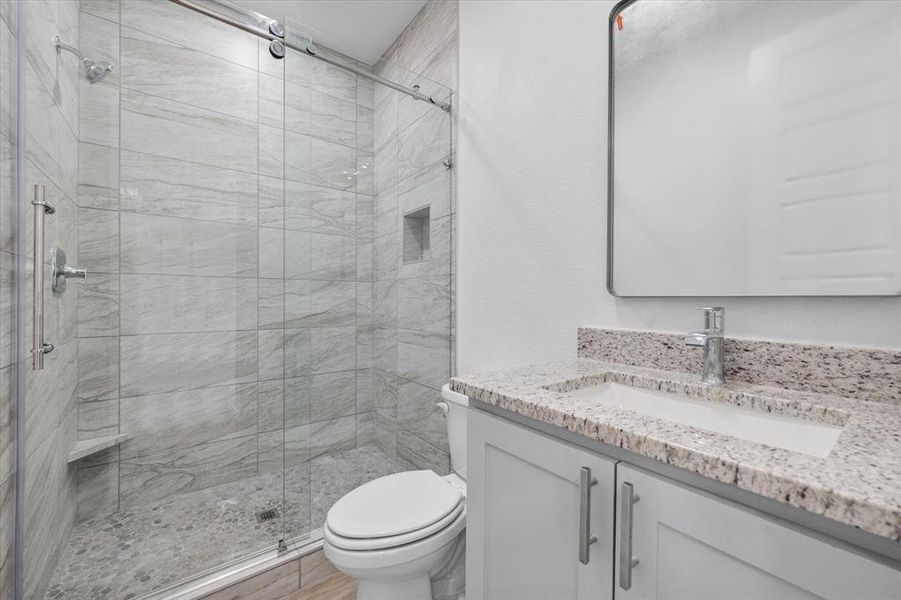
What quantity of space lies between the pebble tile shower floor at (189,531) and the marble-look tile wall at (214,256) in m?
0.07

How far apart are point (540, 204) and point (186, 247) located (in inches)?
69.8

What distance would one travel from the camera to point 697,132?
1075 mm

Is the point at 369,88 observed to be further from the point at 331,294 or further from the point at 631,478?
the point at 631,478

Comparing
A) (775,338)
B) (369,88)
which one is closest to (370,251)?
(369,88)

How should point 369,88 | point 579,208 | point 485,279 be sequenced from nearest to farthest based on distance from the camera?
1. point 579,208
2. point 485,279
3. point 369,88

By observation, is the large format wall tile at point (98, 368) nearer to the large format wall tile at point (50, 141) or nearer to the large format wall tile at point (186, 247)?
the large format wall tile at point (186, 247)

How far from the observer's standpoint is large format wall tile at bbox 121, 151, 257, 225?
1.91 m

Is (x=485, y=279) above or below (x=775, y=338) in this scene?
above

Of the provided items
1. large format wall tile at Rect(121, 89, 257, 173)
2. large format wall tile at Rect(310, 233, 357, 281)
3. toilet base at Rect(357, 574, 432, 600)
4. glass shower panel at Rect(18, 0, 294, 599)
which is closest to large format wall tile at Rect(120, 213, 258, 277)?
glass shower panel at Rect(18, 0, 294, 599)

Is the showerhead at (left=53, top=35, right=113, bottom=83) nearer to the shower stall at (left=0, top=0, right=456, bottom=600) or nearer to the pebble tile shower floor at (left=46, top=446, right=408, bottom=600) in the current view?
the shower stall at (left=0, top=0, right=456, bottom=600)

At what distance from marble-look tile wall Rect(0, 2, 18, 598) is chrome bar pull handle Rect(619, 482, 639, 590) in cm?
145

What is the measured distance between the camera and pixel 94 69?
1.75 meters

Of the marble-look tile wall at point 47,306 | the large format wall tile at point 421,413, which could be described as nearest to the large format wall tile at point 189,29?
the marble-look tile wall at point 47,306

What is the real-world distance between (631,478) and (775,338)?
0.60 m
